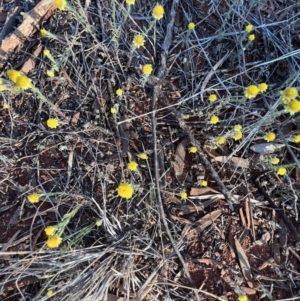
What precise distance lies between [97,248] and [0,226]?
529mm

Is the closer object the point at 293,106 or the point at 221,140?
the point at 293,106

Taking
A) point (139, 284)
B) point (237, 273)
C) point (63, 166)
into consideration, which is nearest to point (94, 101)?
point (63, 166)

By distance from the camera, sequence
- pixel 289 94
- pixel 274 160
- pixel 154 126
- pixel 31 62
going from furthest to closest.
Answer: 1. pixel 31 62
2. pixel 154 126
3. pixel 274 160
4. pixel 289 94

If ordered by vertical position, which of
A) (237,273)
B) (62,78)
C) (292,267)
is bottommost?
(292,267)

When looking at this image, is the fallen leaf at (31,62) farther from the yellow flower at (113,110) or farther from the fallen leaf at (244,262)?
the fallen leaf at (244,262)

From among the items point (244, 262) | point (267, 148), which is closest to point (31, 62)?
point (267, 148)

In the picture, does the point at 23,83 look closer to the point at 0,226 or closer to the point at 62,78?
the point at 62,78

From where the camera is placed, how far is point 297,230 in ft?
6.43

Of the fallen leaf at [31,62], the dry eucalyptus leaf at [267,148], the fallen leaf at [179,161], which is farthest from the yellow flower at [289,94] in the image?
the fallen leaf at [31,62]

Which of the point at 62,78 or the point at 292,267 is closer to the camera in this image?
the point at 292,267

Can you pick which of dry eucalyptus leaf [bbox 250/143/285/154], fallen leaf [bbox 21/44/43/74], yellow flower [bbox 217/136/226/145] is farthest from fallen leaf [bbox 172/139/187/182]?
fallen leaf [bbox 21/44/43/74]

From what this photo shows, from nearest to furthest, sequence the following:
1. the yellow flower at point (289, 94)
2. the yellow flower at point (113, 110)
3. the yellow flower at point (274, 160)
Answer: the yellow flower at point (289, 94) < the yellow flower at point (274, 160) < the yellow flower at point (113, 110)

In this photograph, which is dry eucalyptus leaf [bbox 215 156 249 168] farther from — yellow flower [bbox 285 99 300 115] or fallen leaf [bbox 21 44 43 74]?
fallen leaf [bbox 21 44 43 74]

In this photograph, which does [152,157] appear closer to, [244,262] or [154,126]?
[154,126]
